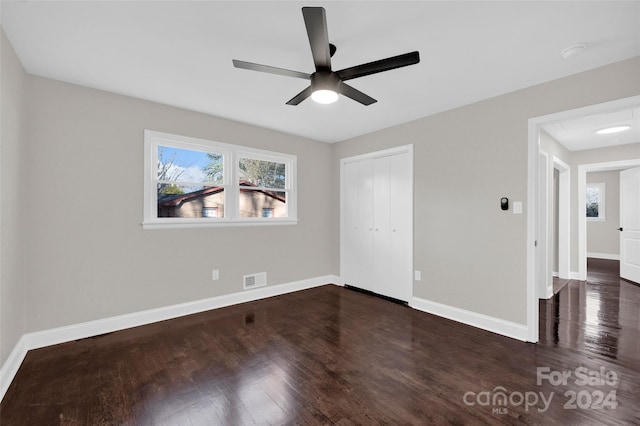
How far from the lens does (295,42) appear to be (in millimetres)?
2094

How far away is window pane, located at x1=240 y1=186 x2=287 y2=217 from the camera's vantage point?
13.4ft

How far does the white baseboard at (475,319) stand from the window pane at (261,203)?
2427 millimetres

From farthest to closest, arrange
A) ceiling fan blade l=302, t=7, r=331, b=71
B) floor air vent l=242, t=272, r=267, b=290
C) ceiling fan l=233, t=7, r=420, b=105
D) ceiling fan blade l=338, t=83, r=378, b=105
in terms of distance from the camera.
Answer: floor air vent l=242, t=272, r=267, b=290
ceiling fan blade l=338, t=83, r=378, b=105
ceiling fan l=233, t=7, r=420, b=105
ceiling fan blade l=302, t=7, r=331, b=71

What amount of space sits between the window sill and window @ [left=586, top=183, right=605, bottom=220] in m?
8.29

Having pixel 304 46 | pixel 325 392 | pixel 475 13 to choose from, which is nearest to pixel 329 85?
pixel 304 46

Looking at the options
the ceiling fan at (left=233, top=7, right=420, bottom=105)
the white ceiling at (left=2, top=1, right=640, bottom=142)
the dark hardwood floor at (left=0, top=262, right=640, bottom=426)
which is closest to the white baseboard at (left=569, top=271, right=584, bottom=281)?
the dark hardwood floor at (left=0, top=262, right=640, bottom=426)

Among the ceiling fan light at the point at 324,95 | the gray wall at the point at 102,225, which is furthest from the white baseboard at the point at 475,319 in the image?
the ceiling fan light at the point at 324,95

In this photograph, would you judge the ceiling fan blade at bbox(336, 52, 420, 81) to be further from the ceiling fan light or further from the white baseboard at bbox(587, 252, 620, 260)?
the white baseboard at bbox(587, 252, 620, 260)

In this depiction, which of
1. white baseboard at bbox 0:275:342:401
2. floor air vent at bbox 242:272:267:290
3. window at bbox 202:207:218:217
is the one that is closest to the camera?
white baseboard at bbox 0:275:342:401

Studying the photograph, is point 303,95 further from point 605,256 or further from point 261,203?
point 605,256

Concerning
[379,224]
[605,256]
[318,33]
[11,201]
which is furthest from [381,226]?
[605,256]

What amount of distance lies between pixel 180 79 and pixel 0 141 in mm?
1401

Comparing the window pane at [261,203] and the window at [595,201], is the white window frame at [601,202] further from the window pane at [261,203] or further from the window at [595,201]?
the window pane at [261,203]

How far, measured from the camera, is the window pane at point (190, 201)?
3400 mm
